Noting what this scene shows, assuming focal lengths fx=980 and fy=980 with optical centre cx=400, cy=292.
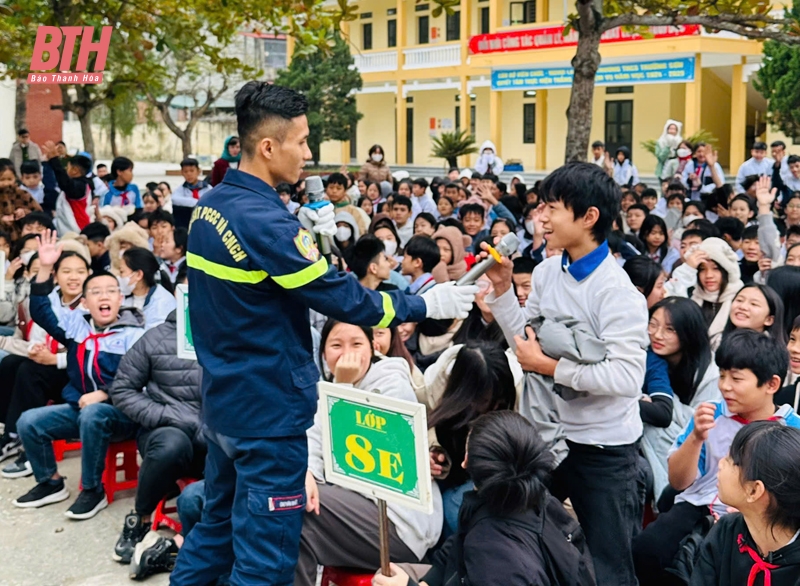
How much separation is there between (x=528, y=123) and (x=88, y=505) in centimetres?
2665

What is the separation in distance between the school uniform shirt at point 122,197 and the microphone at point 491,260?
874cm

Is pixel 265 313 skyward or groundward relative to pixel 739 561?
skyward

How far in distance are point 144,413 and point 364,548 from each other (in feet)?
5.63

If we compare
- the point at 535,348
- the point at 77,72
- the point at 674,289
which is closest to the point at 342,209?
the point at 77,72

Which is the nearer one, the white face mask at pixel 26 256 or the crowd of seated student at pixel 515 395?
the crowd of seated student at pixel 515 395

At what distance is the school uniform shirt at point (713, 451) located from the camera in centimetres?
364

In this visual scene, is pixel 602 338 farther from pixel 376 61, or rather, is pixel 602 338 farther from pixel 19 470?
pixel 376 61

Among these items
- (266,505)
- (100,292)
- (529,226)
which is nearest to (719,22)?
(529,226)

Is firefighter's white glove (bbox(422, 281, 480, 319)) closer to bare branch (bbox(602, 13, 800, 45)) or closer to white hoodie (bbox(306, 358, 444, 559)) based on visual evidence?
white hoodie (bbox(306, 358, 444, 559))

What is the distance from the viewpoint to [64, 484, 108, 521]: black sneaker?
5.04 meters

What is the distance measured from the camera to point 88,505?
5.07 metres

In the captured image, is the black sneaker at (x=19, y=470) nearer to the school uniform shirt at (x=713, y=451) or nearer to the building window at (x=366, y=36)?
the school uniform shirt at (x=713, y=451)

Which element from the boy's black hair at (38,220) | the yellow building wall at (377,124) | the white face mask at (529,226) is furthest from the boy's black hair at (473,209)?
the yellow building wall at (377,124)

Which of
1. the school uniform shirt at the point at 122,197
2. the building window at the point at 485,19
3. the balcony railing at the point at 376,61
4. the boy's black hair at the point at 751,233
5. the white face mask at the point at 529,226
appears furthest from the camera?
the balcony railing at the point at 376,61
